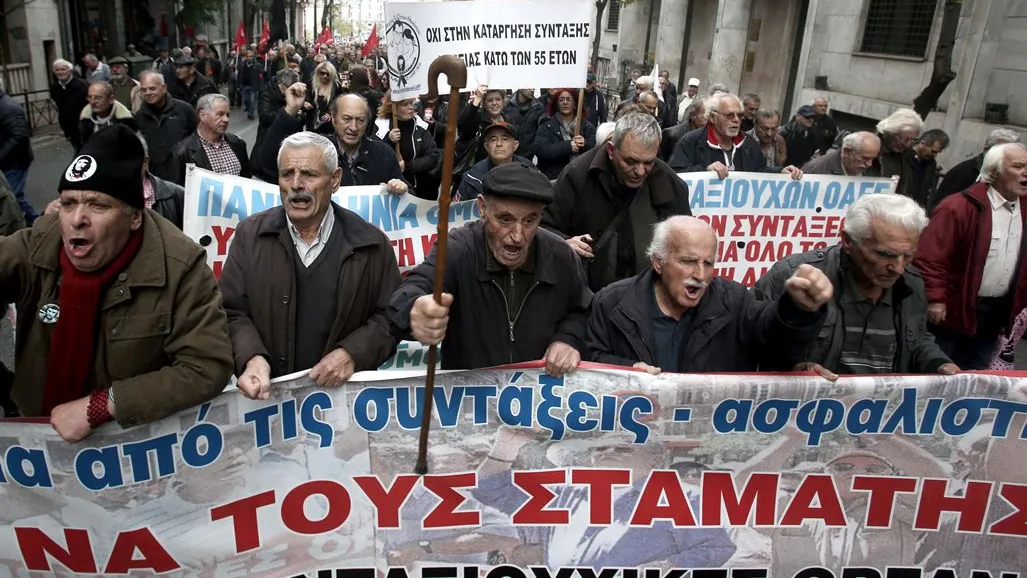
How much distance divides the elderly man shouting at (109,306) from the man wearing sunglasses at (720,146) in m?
4.57

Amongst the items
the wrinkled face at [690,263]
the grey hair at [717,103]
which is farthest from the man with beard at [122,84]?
the wrinkled face at [690,263]

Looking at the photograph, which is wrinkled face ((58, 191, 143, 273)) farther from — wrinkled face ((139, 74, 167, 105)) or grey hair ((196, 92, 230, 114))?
wrinkled face ((139, 74, 167, 105))

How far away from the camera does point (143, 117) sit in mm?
6863

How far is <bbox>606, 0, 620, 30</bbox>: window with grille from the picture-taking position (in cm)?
3669

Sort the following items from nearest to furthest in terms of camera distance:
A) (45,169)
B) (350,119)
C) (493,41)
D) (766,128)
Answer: (350,119), (493,41), (766,128), (45,169)

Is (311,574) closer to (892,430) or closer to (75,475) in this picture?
(75,475)

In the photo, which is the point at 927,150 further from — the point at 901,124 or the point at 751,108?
the point at 751,108

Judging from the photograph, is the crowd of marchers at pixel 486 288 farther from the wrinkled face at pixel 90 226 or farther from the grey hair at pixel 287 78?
the grey hair at pixel 287 78

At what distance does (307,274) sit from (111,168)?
831mm

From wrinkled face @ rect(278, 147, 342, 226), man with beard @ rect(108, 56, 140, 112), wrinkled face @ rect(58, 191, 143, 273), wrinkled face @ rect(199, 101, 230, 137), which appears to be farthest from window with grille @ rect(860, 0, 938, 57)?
wrinkled face @ rect(58, 191, 143, 273)

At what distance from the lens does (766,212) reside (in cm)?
589

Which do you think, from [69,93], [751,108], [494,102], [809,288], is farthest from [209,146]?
[69,93]

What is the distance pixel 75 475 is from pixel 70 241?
2.33ft

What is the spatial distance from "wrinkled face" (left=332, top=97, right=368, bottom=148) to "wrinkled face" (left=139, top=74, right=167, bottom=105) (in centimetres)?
257
